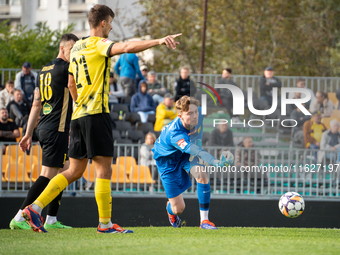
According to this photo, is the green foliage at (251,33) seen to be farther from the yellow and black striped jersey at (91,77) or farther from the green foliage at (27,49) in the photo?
the yellow and black striped jersey at (91,77)

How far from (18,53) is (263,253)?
16456 mm

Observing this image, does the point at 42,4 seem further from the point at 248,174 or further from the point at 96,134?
the point at 96,134

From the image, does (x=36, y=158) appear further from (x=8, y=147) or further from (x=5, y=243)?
(x=5, y=243)

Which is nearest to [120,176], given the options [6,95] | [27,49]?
A: [6,95]

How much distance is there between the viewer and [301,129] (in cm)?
1123

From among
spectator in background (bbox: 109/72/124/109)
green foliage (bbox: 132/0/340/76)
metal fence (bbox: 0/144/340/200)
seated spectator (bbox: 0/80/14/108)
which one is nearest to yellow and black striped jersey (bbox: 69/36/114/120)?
metal fence (bbox: 0/144/340/200)

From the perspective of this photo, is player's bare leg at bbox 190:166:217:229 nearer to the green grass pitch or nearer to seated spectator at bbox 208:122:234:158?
the green grass pitch

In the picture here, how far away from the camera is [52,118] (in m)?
5.66

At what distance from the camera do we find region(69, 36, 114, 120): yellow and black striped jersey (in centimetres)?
477

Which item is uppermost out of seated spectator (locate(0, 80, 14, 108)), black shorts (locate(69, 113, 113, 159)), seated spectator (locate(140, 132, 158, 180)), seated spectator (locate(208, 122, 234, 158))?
seated spectator (locate(0, 80, 14, 108))

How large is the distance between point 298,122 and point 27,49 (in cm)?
1177

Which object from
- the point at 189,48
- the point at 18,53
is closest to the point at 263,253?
the point at 18,53

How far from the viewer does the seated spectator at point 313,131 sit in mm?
10508

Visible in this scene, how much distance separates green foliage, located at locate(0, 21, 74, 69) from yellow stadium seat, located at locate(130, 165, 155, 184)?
10087mm
